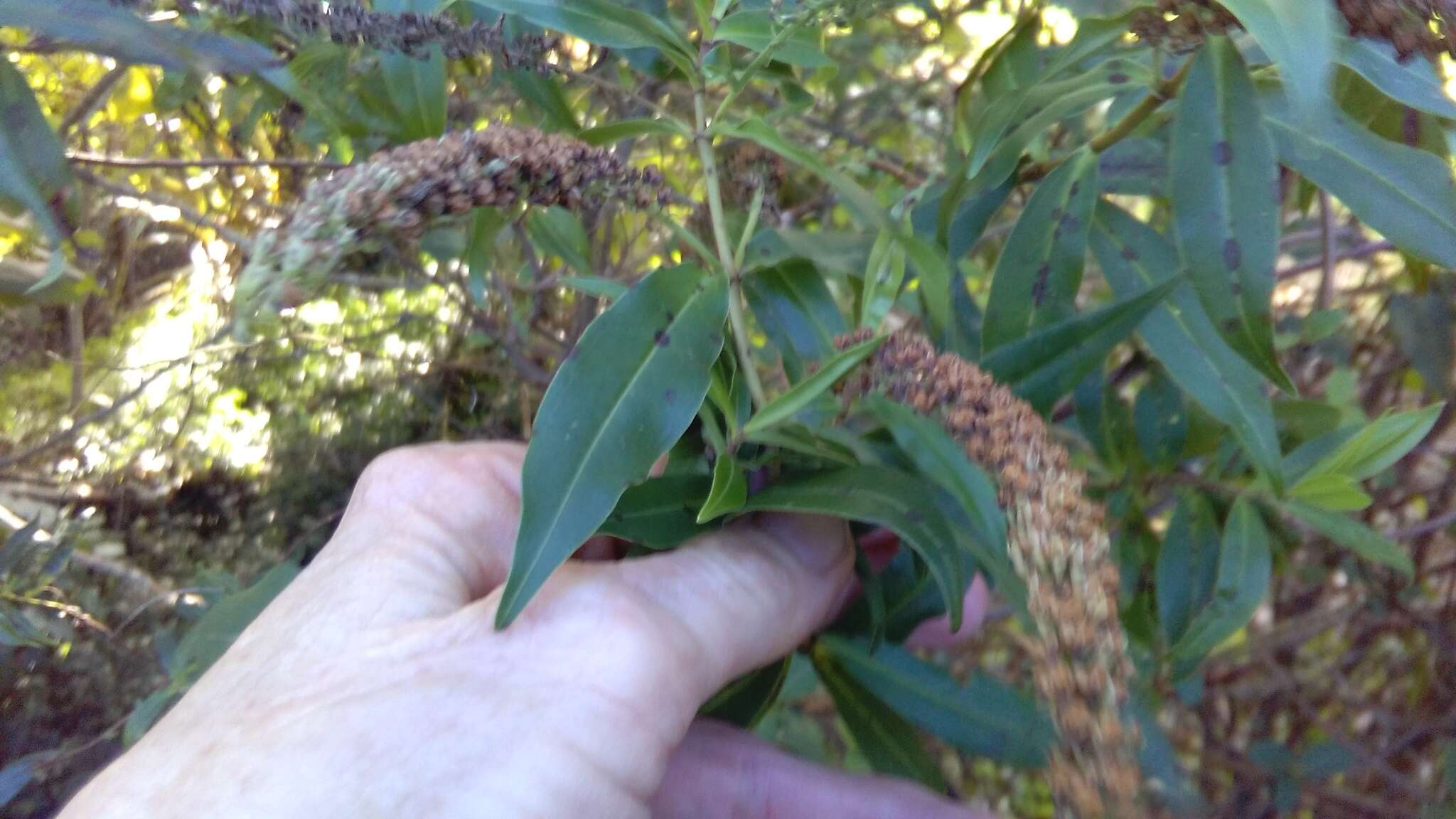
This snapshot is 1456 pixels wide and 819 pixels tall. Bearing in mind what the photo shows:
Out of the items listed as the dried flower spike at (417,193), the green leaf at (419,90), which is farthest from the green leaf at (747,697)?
the green leaf at (419,90)

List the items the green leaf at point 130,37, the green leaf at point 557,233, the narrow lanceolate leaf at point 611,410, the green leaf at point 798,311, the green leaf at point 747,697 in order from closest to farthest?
1. the narrow lanceolate leaf at point 611,410
2. the green leaf at point 130,37
3. the green leaf at point 798,311
4. the green leaf at point 747,697
5. the green leaf at point 557,233

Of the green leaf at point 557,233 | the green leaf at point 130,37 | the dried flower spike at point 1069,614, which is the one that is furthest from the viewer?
the green leaf at point 557,233

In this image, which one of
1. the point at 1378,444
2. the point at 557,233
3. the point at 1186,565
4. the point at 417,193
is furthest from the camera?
the point at 557,233

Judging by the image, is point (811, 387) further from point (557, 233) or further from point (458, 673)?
point (557, 233)

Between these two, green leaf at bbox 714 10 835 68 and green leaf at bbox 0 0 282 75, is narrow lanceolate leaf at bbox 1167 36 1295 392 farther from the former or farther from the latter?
green leaf at bbox 0 0 282 75

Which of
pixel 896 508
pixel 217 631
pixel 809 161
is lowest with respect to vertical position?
pixel 217 631

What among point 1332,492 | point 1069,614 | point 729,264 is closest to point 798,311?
point 729,264

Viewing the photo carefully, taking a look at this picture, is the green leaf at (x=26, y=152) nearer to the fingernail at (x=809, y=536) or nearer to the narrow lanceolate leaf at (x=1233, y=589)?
the fingernail at (x=809, y=536)
